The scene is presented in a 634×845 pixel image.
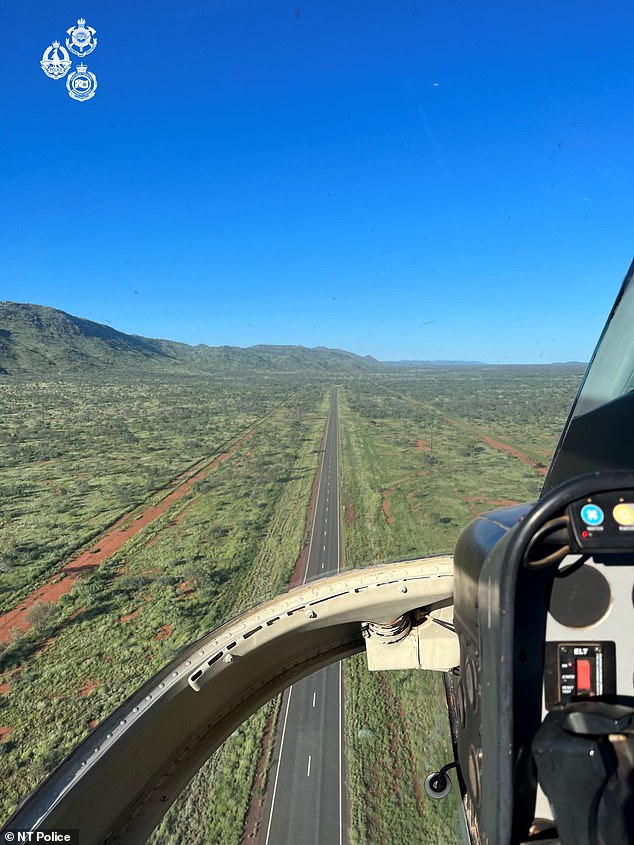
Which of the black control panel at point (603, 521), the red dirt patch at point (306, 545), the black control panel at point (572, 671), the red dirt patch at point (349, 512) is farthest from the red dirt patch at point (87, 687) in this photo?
the black control panel at point (603, 521)

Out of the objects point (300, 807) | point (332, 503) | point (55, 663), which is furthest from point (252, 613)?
point (332, 503)

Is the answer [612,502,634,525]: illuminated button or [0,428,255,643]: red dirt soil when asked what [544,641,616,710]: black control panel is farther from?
[0,428,255,643]: red dirt soil

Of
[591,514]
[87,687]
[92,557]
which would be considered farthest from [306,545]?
[591,514]

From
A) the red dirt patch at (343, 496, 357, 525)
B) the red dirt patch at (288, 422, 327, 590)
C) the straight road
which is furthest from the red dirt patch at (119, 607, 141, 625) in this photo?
the red dirt patch at (343, 496, 357, 525)

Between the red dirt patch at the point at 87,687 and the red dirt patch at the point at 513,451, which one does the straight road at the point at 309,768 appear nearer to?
the red dirt patch at the point at 87,687

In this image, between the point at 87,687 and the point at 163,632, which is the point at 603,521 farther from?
the point at 163,632

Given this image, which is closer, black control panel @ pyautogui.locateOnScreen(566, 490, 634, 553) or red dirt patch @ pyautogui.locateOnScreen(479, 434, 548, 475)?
black control panel @ pyautogui.locateOnScreen(566, 490, 634, 553)
